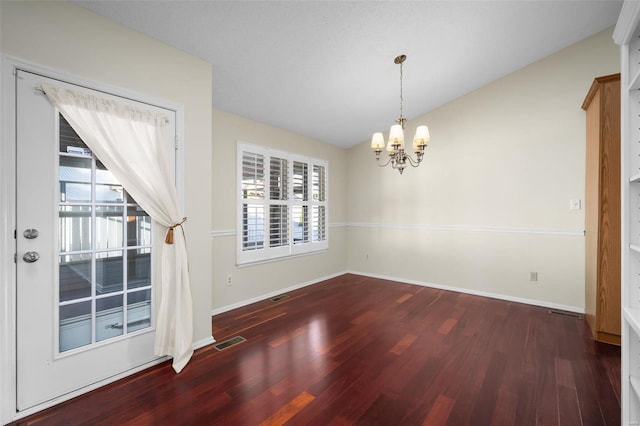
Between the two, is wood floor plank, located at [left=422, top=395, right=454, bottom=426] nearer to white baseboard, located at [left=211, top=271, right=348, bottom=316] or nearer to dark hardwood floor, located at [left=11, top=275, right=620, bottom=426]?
dark hardwood floor, located at [left=11, top=275, right=620, bottom=426]

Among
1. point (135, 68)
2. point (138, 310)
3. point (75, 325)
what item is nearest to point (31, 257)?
point (75, 325)

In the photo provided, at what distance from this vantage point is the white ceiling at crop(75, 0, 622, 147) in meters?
2.12

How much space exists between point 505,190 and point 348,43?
2.84 metres

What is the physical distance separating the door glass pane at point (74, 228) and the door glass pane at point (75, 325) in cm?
39

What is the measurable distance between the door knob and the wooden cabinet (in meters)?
4.44

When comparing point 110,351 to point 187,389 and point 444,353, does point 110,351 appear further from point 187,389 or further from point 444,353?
point 444,353

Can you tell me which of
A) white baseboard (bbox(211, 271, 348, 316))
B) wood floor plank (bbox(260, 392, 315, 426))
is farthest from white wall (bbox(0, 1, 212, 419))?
wood floor plank (bbox(260, 392, 315, 426))

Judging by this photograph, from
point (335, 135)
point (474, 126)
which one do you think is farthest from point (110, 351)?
point (474, 126)

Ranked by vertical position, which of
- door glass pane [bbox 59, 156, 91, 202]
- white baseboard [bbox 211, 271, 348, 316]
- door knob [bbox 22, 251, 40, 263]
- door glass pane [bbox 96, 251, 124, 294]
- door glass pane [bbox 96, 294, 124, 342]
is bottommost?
white baseboard [bbox 211, 271, 348, 316]

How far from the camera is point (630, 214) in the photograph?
1355 millimetres

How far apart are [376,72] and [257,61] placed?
1.36 m

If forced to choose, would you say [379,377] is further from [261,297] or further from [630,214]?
[261,297]

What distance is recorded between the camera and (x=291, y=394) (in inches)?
71.4

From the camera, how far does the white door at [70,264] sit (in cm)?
165
